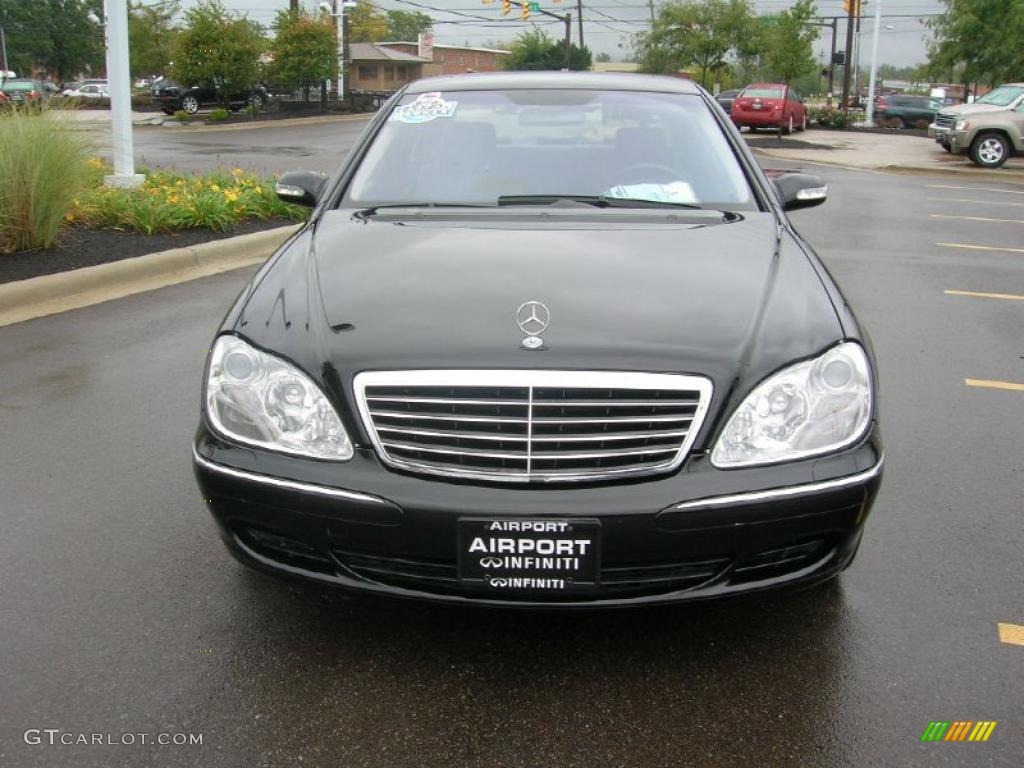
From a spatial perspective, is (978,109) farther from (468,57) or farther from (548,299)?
(468,57)

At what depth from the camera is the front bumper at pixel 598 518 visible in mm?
2416

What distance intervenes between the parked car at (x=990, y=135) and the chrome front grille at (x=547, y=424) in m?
22.3

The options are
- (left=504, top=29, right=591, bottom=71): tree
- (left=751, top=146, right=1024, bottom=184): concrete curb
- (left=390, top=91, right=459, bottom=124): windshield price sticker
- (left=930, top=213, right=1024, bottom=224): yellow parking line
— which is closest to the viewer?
(left=390, top=91, right=459, bottom=124): windshield price sticker

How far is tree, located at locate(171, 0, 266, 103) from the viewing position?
33.8 metres

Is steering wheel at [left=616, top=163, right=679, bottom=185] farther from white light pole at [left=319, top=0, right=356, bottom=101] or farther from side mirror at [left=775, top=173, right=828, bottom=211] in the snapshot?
white light pole at [left=319, top=0, right=356, bottom=101]

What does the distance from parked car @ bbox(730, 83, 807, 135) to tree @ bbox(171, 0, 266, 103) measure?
16.8m

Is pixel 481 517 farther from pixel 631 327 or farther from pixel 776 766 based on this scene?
pixel 776 766

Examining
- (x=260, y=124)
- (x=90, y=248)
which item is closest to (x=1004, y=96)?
(x=90, y=248)

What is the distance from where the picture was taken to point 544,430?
2482 mm

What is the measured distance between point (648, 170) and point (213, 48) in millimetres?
33878

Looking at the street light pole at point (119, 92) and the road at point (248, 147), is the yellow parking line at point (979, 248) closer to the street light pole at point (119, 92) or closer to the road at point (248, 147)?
the street light pole at point (119, 92)

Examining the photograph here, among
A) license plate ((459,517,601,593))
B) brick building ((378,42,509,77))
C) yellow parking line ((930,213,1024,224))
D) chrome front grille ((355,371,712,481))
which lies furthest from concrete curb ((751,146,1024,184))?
brick building ((378,42,509,77))

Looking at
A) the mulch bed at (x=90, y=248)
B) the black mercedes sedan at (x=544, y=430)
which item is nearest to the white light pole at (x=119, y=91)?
the mulch bed at (x=90, y=248)

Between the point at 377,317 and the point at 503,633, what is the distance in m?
0.98
